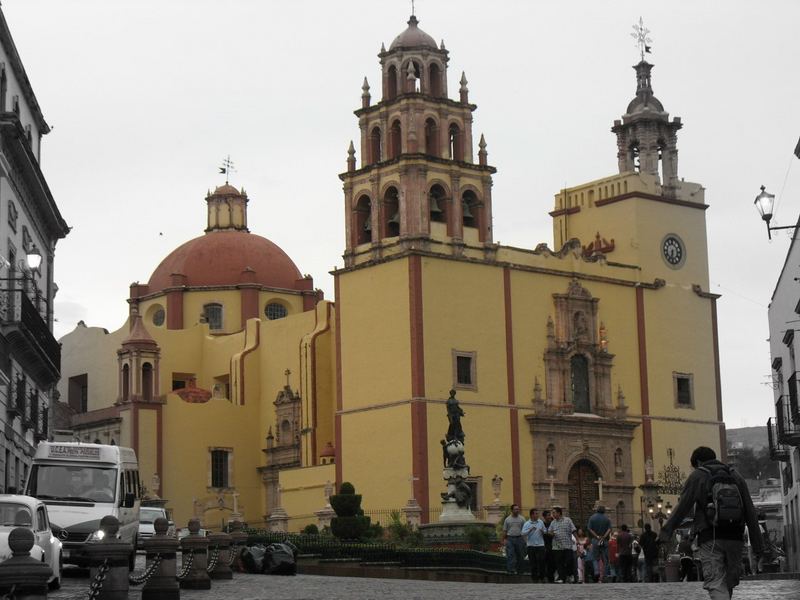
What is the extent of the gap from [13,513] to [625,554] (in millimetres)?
12757

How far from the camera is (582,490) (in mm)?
56969

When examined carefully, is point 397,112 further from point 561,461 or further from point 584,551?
point 584,551

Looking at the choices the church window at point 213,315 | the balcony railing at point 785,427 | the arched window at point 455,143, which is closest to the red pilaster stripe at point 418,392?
the arched window at point 455,143

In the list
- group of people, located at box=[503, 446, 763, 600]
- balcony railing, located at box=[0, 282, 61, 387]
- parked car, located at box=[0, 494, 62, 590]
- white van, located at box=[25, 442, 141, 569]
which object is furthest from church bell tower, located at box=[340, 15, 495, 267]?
parked car, located at box=[0, 494, 62, 590]

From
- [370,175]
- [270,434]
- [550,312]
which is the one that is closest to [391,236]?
[370,175]

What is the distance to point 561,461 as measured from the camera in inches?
2216

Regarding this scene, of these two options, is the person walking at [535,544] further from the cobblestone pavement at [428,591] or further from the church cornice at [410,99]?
the church cornice at [410,99]

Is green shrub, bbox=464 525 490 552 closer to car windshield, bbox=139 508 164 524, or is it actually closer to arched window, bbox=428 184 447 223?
car windshield, bbox=139 508 164 524

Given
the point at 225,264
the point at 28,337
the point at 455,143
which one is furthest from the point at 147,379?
the point at 28,337

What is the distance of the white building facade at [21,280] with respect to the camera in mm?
31344

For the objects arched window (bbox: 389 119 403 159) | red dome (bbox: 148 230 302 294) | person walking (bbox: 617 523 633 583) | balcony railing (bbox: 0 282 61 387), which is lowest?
person walking (bbox: 617 523 633 583)

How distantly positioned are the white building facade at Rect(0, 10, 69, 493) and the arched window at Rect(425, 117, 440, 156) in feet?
62.5

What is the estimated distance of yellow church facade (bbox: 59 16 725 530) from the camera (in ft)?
176

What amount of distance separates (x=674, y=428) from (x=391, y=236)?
13.0m
